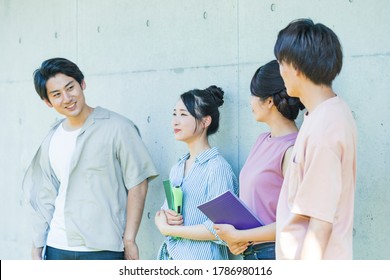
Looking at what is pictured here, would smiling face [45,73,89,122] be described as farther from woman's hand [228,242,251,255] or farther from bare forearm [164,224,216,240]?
woman's hand [228,242,251,255]

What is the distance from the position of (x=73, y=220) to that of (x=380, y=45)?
1787 mm

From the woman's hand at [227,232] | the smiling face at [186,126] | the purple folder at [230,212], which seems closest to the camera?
the purple folder at [230,212]

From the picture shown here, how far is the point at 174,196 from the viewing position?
3742 millimetres

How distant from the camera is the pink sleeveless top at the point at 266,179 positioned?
10.7 ft

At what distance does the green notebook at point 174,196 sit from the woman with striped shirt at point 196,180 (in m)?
0.03

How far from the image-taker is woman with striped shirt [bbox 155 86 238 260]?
3.67 meters

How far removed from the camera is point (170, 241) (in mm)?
3818

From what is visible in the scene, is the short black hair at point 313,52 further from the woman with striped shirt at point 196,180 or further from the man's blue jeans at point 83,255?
the man's blue jeans at point 83,255

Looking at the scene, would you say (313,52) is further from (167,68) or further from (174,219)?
(167,68)

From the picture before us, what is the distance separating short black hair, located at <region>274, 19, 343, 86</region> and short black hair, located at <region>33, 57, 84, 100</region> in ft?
6.01

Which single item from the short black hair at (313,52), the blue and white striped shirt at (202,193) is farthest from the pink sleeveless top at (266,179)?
the short black hair at (313,52)

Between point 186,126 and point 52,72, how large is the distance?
0.81 m

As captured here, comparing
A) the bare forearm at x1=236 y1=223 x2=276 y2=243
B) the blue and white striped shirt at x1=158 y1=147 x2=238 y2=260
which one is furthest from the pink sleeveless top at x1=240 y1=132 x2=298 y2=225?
the blue and white striped shirt at x1=158 y1=147 x2=238 y2=260

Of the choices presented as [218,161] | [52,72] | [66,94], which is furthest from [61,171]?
[218,161]
